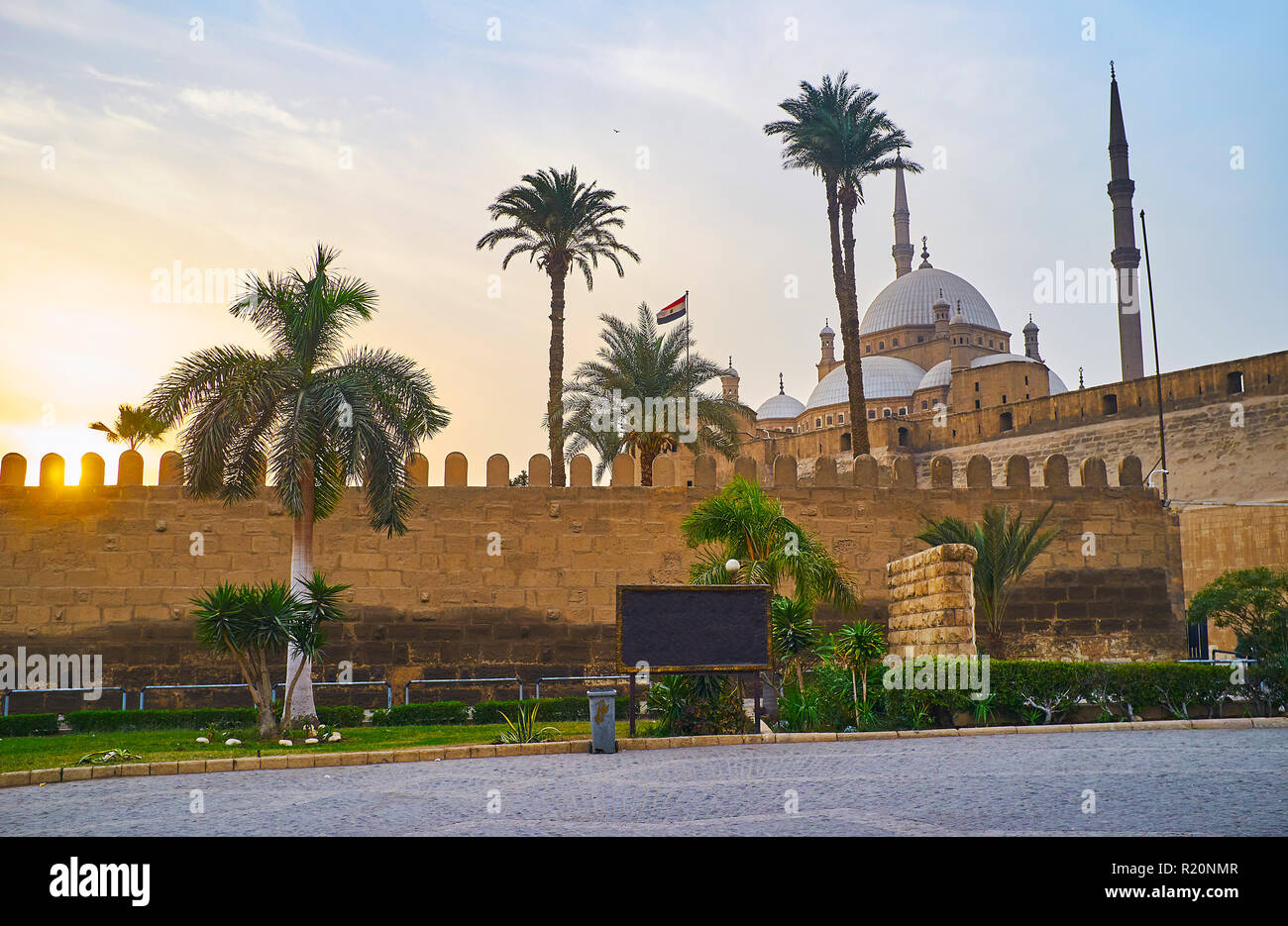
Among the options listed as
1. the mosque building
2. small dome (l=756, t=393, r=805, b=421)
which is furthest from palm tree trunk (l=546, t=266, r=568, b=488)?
small dome (l=756, t=393, r=805, b=421)

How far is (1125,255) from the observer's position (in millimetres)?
41594

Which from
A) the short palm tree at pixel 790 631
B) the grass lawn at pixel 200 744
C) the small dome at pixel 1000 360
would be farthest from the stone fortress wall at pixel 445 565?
the small dome at pixel 1000 360

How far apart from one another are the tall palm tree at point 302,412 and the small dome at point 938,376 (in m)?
43.0

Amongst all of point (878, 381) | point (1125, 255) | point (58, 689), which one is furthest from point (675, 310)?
point (878, 381)

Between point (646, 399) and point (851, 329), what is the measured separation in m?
5.09

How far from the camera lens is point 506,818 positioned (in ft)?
20.5

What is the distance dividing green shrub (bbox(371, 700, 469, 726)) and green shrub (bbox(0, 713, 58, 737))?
3.79 metres

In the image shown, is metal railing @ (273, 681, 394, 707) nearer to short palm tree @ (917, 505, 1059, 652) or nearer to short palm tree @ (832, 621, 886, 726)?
short palm tree @ (832, 621, 886, 726)

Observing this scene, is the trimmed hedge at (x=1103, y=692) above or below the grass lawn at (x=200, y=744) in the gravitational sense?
above

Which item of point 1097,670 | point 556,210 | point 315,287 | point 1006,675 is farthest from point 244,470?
point 556,210

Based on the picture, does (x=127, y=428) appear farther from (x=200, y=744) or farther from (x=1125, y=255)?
(x=1125, y=255)

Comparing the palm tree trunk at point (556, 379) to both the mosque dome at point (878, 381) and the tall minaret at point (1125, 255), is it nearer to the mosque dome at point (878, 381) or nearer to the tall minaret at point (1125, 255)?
the tall minaret at point (1125, 255)

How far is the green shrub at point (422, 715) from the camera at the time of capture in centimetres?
1339
